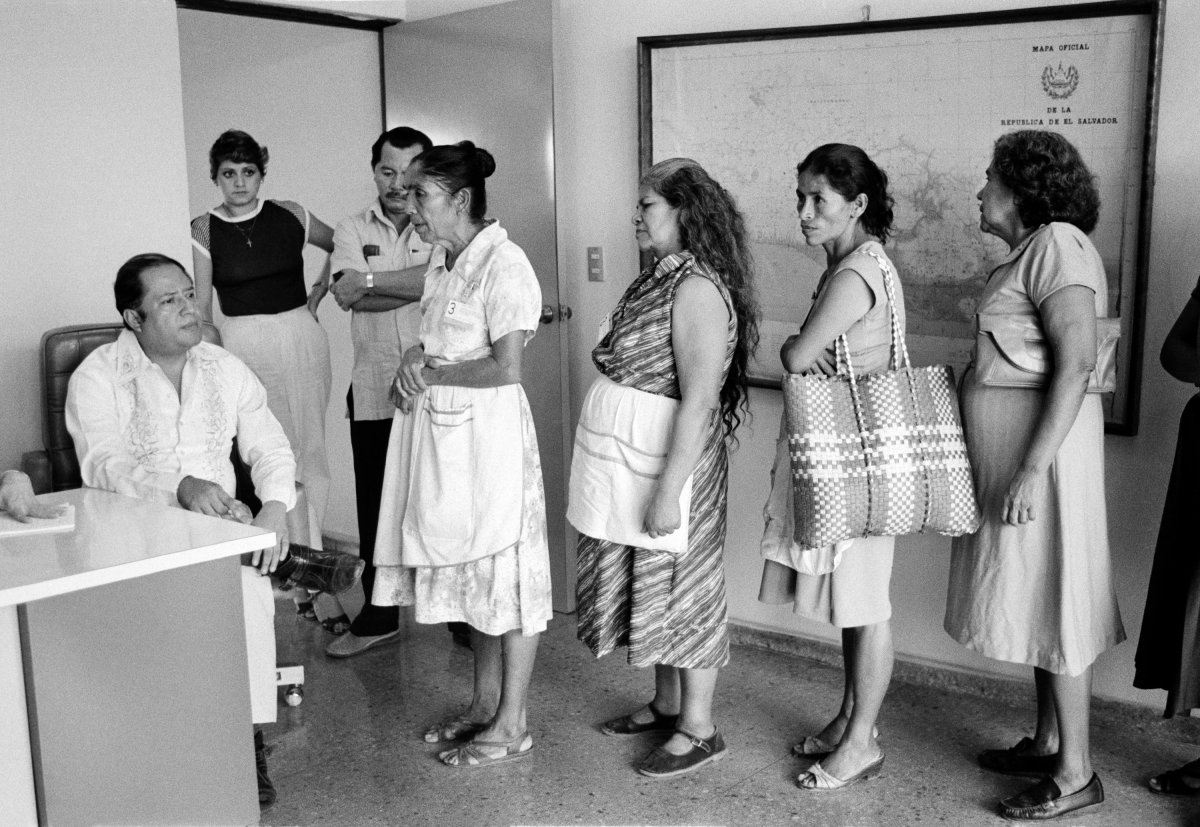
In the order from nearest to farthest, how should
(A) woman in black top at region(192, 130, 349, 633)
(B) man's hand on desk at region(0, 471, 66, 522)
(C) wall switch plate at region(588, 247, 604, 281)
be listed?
1. (B) man's hand on desk at region(0, 471, 66, 522)
2. (A) woman in black top at region(192, 130, 349, 633)
3. (C) wall switch plate at region(588, 247, 604, 281)

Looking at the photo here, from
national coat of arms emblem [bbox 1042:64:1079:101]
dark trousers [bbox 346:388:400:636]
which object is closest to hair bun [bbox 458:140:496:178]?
dark trousers [bbox 346:388:400:636]

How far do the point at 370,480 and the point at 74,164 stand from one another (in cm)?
128

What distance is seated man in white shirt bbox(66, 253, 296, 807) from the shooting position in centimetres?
289

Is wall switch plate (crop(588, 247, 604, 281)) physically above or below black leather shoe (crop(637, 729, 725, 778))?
above

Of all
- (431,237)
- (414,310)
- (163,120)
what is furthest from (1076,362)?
(163,120)

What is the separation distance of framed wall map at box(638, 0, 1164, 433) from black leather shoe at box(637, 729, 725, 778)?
3.75ft

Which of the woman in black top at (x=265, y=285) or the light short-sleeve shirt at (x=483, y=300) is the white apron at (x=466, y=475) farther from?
the woman in black top at (x=265, y=285)

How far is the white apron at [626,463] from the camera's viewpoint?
2.86 meters

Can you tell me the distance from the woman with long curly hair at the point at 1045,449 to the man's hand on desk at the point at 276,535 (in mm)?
1603

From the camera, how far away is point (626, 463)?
2879 mm

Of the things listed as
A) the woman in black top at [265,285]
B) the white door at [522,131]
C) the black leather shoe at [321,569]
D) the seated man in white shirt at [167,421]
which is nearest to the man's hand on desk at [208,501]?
the seated man in white shirt at [167,421]

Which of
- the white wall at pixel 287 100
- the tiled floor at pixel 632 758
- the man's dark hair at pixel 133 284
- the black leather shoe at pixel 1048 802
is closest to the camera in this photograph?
the black leather shoe at pixel 1048 802

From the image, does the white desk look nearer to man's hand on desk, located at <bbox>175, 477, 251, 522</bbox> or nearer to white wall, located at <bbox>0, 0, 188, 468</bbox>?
man's hand on desk, located at <bbox>175, 477, 251, 522</bbox>

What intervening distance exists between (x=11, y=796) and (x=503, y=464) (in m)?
1.26
